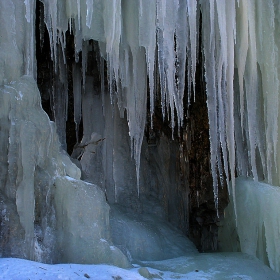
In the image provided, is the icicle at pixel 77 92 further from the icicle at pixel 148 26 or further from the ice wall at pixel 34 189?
the ice wall at pixel 34 189

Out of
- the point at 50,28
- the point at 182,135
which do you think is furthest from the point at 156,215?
the point at 50,28

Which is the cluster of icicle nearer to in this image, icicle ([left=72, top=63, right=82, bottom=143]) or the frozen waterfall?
the frozen waterfall

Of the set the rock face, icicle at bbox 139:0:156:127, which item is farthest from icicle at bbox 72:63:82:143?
the rock face

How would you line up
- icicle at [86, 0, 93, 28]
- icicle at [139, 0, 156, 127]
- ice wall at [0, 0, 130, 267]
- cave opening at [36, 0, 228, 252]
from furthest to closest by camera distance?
cave opening at [36, 0, 228, 252] < icicle at [139, 0, 156, 127] < icicle at [86, 0, 93, 28] < ice wall at [0, 0, 130, 267]

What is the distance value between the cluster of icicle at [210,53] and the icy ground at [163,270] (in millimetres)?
801

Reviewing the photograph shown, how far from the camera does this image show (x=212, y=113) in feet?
19.1

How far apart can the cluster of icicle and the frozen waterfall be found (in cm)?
1

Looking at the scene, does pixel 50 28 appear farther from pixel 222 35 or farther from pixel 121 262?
pixel 121 262

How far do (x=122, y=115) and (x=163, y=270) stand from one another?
2213 millimetres

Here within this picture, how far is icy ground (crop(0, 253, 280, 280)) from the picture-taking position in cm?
373

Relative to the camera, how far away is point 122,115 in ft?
22.4

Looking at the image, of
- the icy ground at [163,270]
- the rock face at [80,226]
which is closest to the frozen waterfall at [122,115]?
the rock face at [80,226]

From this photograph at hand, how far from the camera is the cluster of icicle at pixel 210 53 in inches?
216

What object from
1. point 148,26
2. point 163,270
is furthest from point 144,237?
point 148,26
